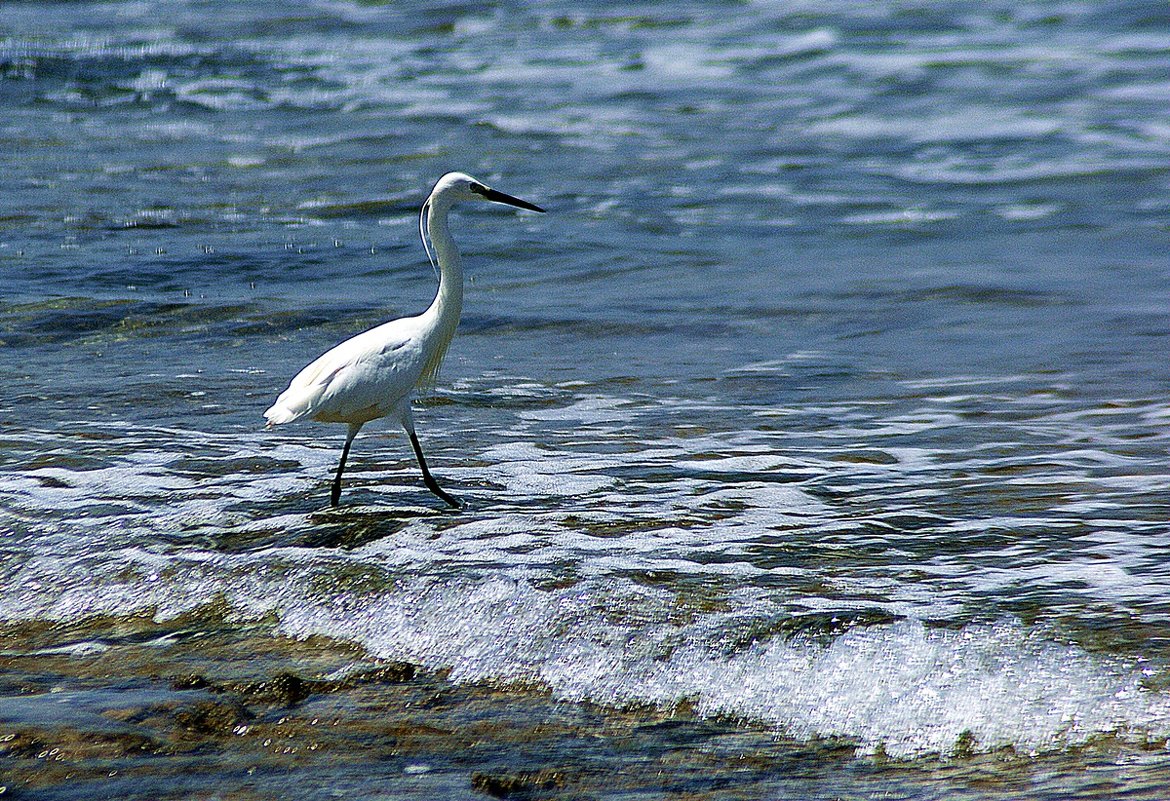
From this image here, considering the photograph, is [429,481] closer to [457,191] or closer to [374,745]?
[457,191]

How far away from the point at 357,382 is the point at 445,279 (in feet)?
1.96

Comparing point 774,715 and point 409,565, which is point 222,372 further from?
point 774,715

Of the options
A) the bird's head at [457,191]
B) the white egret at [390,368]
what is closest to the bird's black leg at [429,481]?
the white egret at [390,368]

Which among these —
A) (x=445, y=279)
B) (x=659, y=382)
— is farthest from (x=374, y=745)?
(x=659, y=382)

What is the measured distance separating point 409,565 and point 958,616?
171cm

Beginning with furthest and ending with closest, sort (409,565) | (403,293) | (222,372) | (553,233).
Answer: (553,233), (403,293), (222,372), (409,565)

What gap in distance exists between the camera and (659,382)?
736 centimetres

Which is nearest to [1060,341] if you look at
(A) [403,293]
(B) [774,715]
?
(A) [403,293]

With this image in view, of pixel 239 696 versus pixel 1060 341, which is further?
pixel 1060 341

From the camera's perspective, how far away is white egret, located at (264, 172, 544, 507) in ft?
17.7

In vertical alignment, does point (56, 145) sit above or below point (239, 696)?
above

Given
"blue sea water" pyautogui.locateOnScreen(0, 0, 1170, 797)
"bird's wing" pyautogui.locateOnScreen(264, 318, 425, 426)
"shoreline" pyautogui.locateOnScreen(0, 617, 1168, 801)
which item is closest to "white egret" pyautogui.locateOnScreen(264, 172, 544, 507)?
"bird's wing" pyautogui.locateOnScreen(264, 318, 425, 426)

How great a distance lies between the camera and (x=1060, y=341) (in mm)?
7922

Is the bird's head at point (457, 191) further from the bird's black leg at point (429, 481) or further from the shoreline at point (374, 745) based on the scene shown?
the shoreline at point (374, 745)
